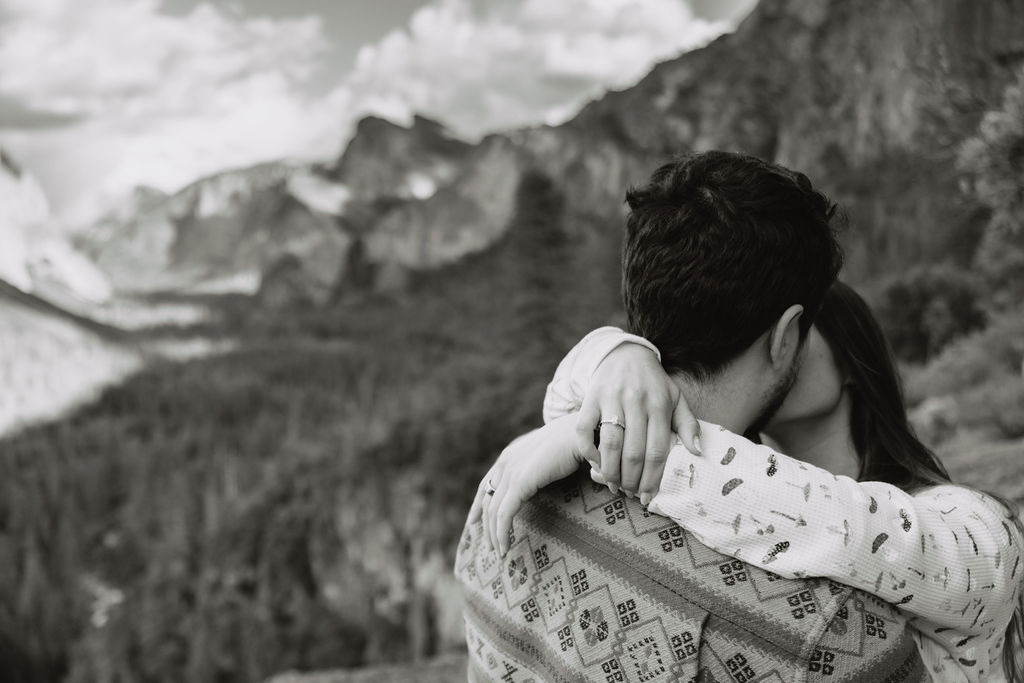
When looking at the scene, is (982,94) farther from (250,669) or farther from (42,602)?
(42,602)

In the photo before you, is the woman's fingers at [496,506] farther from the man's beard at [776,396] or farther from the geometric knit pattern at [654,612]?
the man's beard at [776,396]

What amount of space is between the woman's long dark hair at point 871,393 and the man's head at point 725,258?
1.19 feet

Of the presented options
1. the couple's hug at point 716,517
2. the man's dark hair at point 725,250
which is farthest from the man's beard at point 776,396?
the man's dark hair at point 725,250

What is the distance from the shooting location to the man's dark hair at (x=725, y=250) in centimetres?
165

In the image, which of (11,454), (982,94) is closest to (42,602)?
(11,454)

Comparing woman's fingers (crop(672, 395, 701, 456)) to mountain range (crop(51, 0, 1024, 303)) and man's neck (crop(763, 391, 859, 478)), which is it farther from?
man's neck (crop(763, 391, 859, 478))

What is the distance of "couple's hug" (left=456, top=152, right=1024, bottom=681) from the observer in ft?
4.69

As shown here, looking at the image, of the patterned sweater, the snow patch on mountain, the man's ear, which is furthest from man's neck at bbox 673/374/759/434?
the snow patch on mountain

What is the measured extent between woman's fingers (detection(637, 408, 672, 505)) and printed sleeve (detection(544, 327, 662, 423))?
0.76 feet

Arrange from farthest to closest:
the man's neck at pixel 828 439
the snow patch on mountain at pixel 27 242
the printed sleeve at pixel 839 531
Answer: the snow patch on mountain at pixel 27 242
the man's neck at pixel 828 439
the printed sleeve at pixel 839 531

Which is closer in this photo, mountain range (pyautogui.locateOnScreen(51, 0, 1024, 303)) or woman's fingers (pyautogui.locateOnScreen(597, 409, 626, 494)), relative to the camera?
woman's fingers (pyautogui.locateOnScreen(597, 409, 626, 494))

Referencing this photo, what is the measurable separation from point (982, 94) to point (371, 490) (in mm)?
43978

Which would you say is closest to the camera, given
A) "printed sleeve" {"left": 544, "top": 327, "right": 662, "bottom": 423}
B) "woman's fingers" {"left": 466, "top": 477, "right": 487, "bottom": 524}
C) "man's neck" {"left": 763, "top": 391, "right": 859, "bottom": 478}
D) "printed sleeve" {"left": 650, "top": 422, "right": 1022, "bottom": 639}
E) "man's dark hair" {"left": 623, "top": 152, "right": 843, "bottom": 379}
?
"printed sleeve" {"left": 650, "top": 422, "right": 1022, "bottom": 639}

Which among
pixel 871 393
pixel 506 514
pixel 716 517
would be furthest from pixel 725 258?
pixel 871 393
